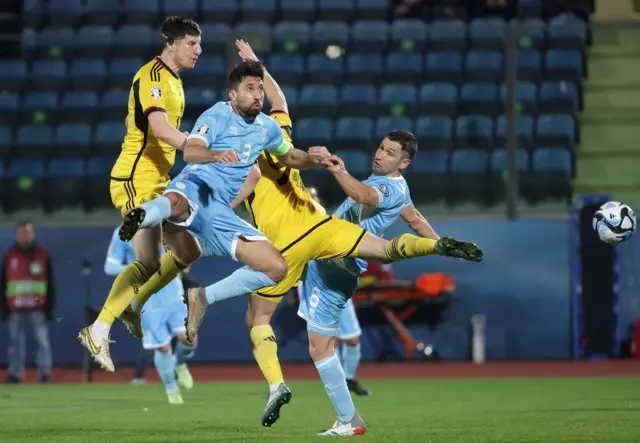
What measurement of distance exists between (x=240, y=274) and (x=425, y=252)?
121 cm

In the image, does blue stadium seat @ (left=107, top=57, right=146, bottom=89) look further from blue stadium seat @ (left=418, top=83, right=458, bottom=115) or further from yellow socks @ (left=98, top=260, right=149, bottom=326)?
yellow socks @ (left=98, top=260, right=149, bottom=326)

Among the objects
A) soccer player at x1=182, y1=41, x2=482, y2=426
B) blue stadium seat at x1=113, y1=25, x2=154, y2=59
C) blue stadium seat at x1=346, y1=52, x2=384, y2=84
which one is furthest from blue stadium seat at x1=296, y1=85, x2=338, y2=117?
soccer player at x1=182, y1=41, x2=482, y2=426

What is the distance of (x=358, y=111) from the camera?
1769cm

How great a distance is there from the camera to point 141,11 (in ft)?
63.9

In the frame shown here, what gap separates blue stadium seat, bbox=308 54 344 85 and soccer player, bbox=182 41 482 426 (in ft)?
29.1

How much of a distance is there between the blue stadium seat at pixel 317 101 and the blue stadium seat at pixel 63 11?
4.31 m

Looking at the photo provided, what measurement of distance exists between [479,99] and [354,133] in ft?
5.78

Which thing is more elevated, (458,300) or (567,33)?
(567,33)

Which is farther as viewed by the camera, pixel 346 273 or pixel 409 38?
pixel 409 38

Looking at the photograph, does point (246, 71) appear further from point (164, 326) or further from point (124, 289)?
point (164, 326)

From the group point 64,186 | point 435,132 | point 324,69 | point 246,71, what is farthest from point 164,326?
point 324,69

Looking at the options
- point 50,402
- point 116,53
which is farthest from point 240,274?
point 116,53

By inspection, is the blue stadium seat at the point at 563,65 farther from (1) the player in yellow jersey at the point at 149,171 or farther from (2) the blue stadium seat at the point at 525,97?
(1) the player in yellow jersey at the point at 149,171

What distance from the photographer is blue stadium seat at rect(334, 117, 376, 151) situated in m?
17.4
